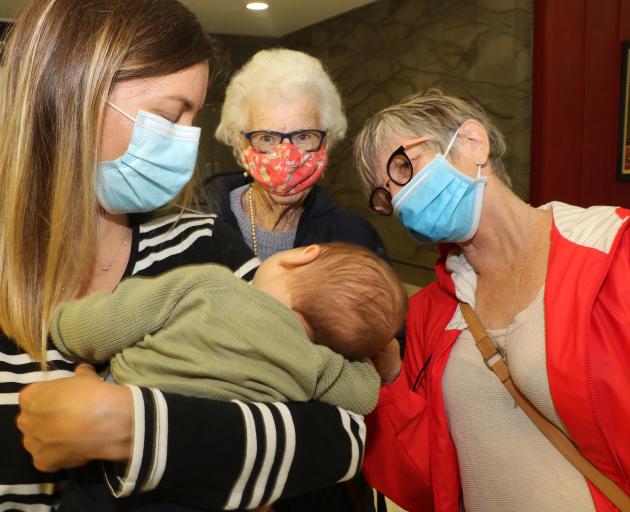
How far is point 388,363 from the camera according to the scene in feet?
5.15

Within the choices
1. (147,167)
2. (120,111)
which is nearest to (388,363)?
(147,167)

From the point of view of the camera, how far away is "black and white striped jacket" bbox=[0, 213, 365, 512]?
3.02 ft

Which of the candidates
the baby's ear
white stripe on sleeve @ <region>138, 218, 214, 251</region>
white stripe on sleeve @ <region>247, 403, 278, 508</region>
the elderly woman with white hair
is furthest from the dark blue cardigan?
white stripe on sleeve @ <region>247, 403, 278, 508</region>

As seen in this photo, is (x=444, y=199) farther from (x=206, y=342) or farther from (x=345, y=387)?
(x=206, y=342)

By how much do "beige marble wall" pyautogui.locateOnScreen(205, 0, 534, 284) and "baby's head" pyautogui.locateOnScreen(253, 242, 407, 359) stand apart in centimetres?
425

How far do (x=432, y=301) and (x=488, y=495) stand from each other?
57 cm

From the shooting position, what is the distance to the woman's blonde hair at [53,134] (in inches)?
44.8

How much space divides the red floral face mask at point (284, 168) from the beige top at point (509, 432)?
33.6 inches

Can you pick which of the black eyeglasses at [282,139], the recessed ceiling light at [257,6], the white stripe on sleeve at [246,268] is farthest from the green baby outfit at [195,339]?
the recessed ceiling light at [257,6]

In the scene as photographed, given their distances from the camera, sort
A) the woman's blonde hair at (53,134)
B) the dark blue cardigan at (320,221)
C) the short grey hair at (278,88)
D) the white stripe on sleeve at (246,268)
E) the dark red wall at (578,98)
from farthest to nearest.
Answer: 1. the dark red wall at (578,98)
2. the short grey hair at (278,88)
3. the dark blue cardigan at (320,221)
4. the white stripe on sleeve at (246,268)
5. the woman's blonde hair at (53,134)

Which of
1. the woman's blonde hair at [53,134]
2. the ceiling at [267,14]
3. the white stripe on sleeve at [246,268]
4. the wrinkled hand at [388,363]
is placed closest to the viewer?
the woman's blonde hair at [53,134]

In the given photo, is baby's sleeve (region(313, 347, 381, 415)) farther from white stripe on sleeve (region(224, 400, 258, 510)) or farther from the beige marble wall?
the beige marble wall

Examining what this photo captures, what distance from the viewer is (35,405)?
952mm

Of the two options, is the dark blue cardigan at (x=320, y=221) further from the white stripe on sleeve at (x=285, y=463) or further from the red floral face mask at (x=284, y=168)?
the white stripe on sleeve at (x=285, y=463)
